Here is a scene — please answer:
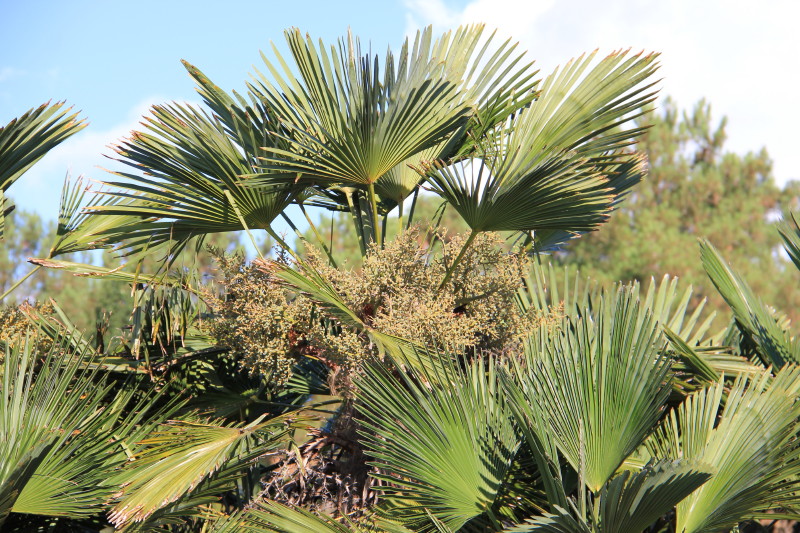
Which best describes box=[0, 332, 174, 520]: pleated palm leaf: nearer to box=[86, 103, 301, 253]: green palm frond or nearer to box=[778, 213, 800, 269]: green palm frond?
box=[86, 103, 301, 253]: green palm frond

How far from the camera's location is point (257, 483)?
15.2 feet

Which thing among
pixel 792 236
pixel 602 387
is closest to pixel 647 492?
pixel 602 387

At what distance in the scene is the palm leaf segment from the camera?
3.79m

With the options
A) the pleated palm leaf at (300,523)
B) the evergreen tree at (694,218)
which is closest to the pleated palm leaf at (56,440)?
the pleated palm leaf at (300,523)

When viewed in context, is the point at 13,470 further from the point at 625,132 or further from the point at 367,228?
the point at 625,132

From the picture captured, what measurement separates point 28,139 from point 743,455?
417 cm

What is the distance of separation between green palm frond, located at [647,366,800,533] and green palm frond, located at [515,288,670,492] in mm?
306

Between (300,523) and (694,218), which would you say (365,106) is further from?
(694,218)

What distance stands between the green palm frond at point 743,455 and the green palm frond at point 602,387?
1.00 feet

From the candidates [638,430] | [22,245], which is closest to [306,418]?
[638,430]

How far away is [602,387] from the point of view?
10.3 feet

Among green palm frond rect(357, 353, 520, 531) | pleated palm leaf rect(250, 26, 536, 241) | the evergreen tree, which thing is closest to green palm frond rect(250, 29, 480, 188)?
pleated palm leaf rect(250, 26, 536, 241)

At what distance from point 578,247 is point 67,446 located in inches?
639

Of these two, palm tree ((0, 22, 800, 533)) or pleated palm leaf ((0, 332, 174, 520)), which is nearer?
palm tree ((0, 22, 800, 533))
